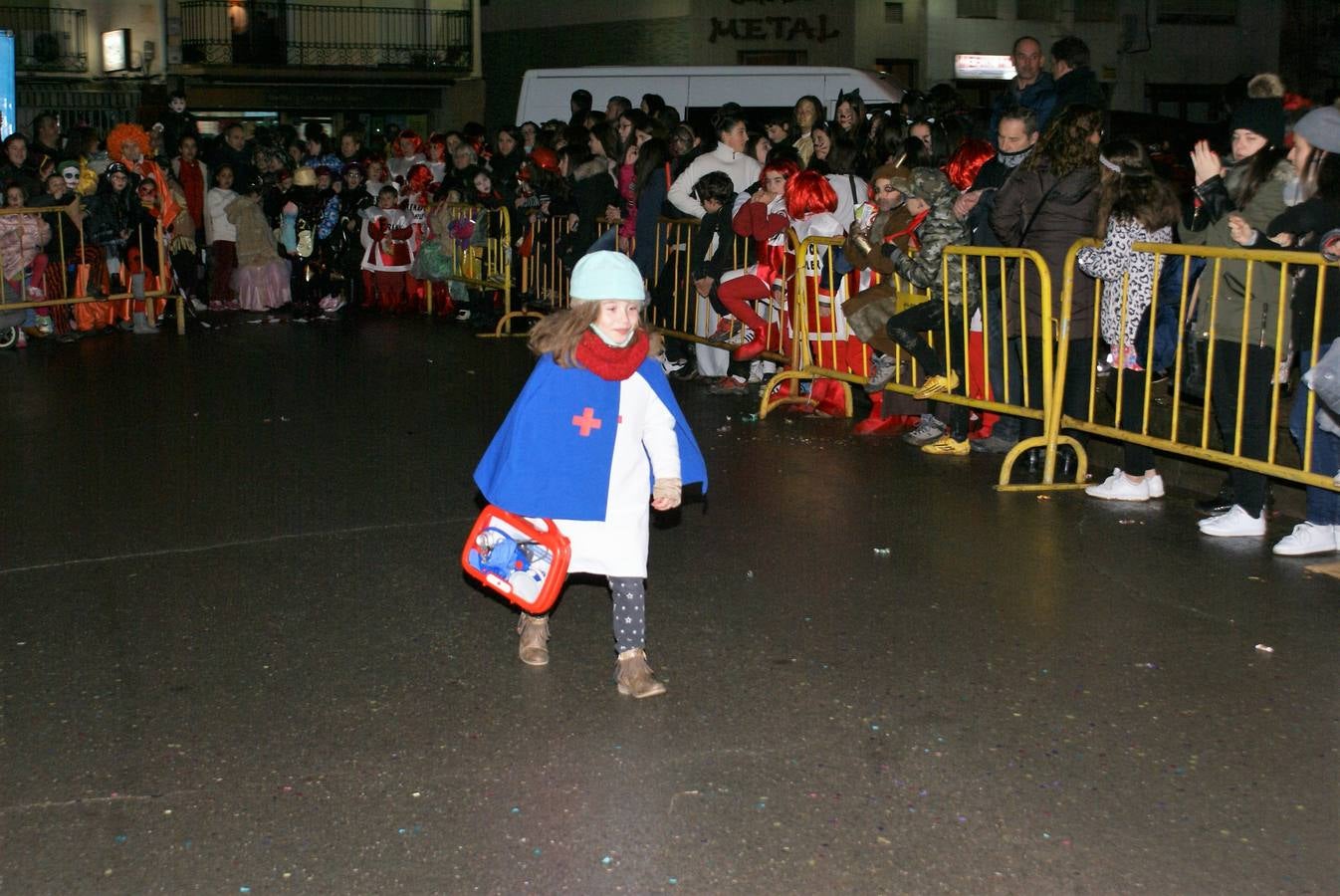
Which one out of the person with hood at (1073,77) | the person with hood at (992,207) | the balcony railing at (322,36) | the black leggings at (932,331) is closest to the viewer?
the person with hood at (992,207)

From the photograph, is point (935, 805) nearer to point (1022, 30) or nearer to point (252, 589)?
point (252, 589)

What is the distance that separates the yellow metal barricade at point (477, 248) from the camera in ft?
53.1

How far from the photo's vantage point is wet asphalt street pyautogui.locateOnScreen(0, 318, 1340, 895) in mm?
4105

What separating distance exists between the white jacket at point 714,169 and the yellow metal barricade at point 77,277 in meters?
5.82

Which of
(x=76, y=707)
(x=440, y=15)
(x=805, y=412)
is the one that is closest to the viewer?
(x=76, y=707)

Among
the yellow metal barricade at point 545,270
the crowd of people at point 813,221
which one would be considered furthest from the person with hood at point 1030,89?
the yellow metal barricade at point 545,270

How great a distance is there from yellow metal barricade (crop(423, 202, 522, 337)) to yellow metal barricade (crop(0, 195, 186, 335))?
9.58 feet

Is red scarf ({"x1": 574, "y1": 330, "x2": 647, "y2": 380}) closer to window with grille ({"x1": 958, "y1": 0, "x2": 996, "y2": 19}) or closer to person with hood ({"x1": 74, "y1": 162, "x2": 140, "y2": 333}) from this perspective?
person with hood ({"x1": 74, "y1": 162, "x2": 140, "y2": 333})

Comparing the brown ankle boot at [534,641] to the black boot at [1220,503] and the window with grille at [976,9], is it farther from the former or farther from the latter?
the window with grille at [976,9]

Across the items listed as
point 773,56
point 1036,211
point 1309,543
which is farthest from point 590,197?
point 773,56

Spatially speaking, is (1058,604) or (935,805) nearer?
(935,805)

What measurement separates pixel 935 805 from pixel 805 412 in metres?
6.45

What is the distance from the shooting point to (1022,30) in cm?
3909

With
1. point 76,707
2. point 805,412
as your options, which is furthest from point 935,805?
point 805,412
